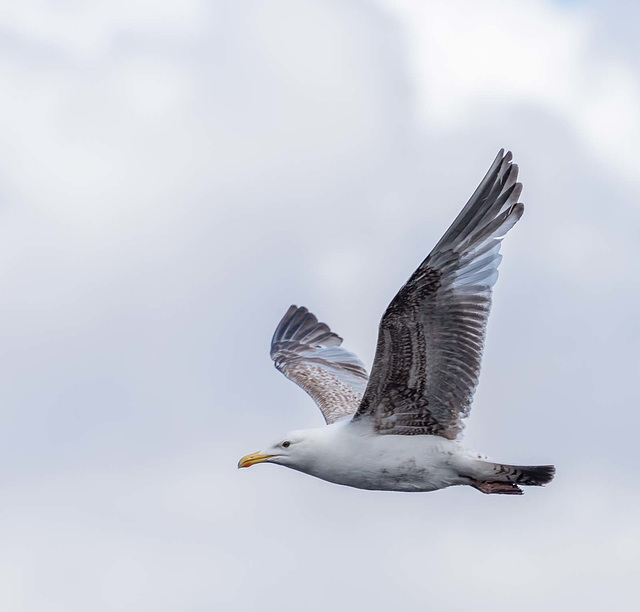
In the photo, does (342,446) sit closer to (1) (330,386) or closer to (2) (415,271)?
(2) (415,271)

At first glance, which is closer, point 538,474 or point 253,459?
point 538,474

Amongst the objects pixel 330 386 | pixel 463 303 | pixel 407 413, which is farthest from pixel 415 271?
pixel 330 386

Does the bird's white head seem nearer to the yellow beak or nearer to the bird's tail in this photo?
the yellow beak

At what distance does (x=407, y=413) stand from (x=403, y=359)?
3.19 ft

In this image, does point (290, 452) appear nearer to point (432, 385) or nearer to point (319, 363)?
point (432, 385)

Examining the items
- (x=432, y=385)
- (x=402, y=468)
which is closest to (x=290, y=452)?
(x=402, y=468)

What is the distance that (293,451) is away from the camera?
665 inches

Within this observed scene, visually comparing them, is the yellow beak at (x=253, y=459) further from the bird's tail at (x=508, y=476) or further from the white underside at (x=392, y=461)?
the bird's tail at (x=508, y=476)

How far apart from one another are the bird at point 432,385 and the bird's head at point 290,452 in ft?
0.04

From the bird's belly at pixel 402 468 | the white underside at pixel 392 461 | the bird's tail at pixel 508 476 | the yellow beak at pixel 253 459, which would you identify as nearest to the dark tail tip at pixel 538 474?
the bird's tail at pixel 508 476

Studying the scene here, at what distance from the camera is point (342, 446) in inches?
654

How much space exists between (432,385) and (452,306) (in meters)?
1.12

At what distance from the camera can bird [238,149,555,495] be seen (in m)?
15.7

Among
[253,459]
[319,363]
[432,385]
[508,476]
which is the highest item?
[319,363]
